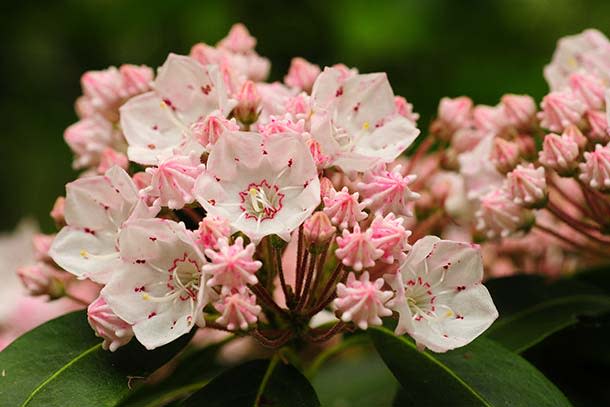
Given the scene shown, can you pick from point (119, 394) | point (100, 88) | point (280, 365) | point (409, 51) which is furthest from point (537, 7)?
point (119, 394)

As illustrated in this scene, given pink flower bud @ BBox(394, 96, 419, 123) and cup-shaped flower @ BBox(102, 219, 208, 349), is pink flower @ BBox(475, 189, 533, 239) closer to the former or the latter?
pink flower bud @ BBox(394, 96, 419, 123)

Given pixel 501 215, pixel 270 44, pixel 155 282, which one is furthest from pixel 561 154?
pixel 270 44

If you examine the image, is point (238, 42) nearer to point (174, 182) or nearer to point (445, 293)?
point (174, 182)

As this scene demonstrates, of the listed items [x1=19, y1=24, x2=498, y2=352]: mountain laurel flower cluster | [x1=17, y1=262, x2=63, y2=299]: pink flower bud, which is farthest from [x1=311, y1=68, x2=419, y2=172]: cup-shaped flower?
[x1=17, y1=262, x2=63, y2=299]: pink flower bud

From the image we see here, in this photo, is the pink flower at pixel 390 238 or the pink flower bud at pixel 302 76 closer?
the pink flower at pixel 390 238

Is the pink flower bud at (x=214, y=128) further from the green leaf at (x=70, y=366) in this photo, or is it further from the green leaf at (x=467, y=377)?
the green leaf at (x=467, y=377)

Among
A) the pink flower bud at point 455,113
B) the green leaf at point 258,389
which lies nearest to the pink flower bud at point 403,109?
the pink flower bud at point 455,113

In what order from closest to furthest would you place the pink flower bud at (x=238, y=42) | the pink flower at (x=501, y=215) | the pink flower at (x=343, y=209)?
the pink flower at (x=343, y=209), the pink flower at (x=501, y=215), the pink flower bud at (x=238, y=42)
